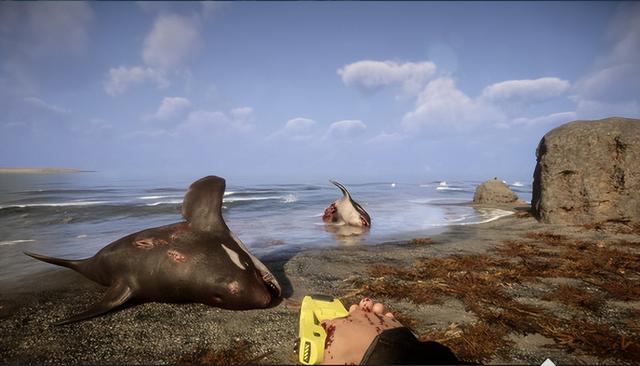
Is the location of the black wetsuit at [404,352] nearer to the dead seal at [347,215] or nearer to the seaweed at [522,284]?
the seaweed at [522,284]

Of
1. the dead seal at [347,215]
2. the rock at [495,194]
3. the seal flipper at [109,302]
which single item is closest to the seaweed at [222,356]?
the seal flipper at [109,302]

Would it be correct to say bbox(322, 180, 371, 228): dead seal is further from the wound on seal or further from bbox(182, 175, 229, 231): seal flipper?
the wound on seal

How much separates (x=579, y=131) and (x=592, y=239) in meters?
3.57

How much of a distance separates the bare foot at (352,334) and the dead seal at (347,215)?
731 cm

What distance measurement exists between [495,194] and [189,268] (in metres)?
16.0

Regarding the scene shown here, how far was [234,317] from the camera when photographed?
3.31 meters

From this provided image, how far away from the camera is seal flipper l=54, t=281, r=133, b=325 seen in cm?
305

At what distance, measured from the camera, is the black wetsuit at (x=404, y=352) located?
1.95m

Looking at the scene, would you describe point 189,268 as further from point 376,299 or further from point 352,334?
point 376,299

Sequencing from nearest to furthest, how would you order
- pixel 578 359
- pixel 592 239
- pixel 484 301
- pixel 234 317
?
pixel 578 359, pixel 234 317, pixel 484 301, pixel 592 239

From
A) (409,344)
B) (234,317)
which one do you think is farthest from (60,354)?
(409,344)

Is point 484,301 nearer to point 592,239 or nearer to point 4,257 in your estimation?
point 592,239

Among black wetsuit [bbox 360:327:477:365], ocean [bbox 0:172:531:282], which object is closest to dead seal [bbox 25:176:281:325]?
black wetsuit [bbox 360:327:477:365]

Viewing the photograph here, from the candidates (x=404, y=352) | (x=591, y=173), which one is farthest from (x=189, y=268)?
(x=591, y=173)
